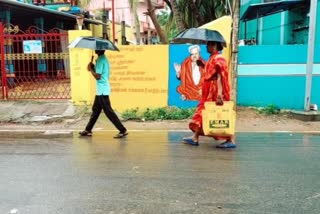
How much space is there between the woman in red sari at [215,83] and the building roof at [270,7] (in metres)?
7.53

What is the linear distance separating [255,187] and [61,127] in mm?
5406

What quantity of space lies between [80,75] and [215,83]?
5000 millimetres

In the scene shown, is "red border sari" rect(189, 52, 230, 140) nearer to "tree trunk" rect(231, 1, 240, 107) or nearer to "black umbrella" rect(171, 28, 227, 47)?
"black umbrella" rect(171, 28, 227, 47)

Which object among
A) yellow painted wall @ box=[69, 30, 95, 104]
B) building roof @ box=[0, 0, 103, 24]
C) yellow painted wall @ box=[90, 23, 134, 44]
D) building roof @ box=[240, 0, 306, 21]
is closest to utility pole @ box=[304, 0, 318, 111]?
building roof @ box=[240, 0, 306, 21]

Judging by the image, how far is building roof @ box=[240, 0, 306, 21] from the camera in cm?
1346

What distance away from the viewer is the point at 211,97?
6.78 metres

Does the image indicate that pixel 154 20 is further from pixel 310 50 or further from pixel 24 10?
pixel 310 50

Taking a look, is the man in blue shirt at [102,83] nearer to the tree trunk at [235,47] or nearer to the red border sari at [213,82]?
the red border sari at [213,82]

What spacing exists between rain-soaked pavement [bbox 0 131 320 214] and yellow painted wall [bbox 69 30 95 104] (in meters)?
3.33

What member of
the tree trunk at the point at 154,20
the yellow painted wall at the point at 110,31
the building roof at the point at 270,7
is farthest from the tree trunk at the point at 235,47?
the yellow painted wall at the point at 110,31

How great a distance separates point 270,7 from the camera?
556 inches

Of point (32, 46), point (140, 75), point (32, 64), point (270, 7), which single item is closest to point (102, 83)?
point (140, 75)

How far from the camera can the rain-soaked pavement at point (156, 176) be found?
164 inches

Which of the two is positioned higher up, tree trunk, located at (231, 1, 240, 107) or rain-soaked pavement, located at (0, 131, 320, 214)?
tree trunk, located at (231, 1, 240, 107)
